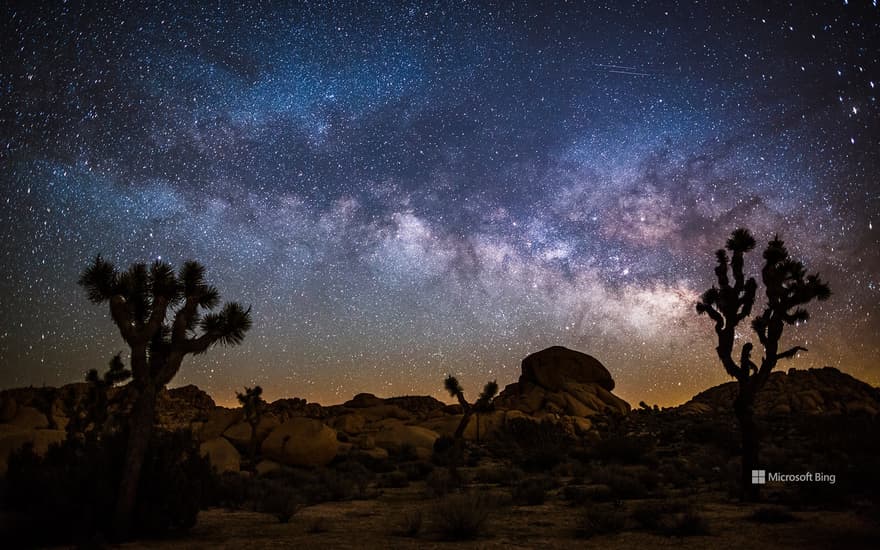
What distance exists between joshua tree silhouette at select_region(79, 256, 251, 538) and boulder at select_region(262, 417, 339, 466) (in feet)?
49.1

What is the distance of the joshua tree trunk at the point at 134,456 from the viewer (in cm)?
927

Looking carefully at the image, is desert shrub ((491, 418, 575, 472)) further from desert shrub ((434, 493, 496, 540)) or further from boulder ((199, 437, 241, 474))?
desert shrub ((434, 493, 496, 540))

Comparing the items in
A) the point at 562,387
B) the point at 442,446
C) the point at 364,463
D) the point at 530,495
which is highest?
the point at 562,387

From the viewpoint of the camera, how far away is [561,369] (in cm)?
6200

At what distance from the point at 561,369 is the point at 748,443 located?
162 feet

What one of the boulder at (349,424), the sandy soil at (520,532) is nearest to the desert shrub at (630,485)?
the sandy soil at (520,532)

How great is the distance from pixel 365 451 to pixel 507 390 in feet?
124

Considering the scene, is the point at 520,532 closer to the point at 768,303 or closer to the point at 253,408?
the point at 768,303

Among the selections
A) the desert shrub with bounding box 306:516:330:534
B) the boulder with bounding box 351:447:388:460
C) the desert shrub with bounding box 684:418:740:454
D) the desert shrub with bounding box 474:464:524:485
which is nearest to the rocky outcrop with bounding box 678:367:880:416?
the desert shrub with bounding box 684:418:740:454

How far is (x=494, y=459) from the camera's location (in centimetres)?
2762

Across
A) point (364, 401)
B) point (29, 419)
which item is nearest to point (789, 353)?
point (29, 419)

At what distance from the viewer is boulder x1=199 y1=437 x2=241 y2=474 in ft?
76.3

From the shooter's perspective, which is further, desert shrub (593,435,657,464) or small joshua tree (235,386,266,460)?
small joshua tree (235,386,266,460)

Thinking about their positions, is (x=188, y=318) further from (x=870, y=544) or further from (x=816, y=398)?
(x=816, y=398)
